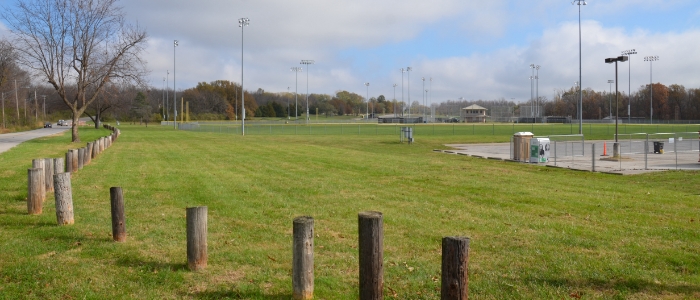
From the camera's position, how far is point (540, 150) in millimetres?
23969

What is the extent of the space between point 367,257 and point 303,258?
86cm

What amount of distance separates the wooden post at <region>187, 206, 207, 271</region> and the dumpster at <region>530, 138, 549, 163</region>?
1922 cm

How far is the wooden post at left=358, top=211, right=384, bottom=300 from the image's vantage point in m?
5.52

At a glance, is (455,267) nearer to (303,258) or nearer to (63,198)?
(303,258)

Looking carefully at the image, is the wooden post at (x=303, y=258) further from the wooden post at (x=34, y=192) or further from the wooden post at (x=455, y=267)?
the wooden post at (x=34, y=192)

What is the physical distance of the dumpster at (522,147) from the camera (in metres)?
25.2

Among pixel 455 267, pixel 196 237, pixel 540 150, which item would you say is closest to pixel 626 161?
pixel 540 150

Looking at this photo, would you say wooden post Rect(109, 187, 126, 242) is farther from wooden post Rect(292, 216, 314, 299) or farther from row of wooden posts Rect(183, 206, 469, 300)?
wooden post Rect(292, 216, 314, 299)

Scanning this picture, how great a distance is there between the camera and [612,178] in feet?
61.3

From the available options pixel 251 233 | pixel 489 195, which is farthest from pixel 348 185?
pixel 251 233

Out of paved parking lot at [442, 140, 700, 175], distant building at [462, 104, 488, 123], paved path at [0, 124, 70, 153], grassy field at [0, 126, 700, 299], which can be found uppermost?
distant building at [462, 104, 488, 123]

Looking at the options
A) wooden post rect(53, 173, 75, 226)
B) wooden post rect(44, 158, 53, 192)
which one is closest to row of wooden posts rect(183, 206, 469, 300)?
wooden post rect(53, 173, 75, 226)

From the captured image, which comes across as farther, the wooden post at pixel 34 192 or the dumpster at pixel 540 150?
the dumpster at pixel 540 150

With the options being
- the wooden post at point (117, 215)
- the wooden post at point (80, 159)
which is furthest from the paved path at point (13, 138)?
the wooden post at point (117, 215)
